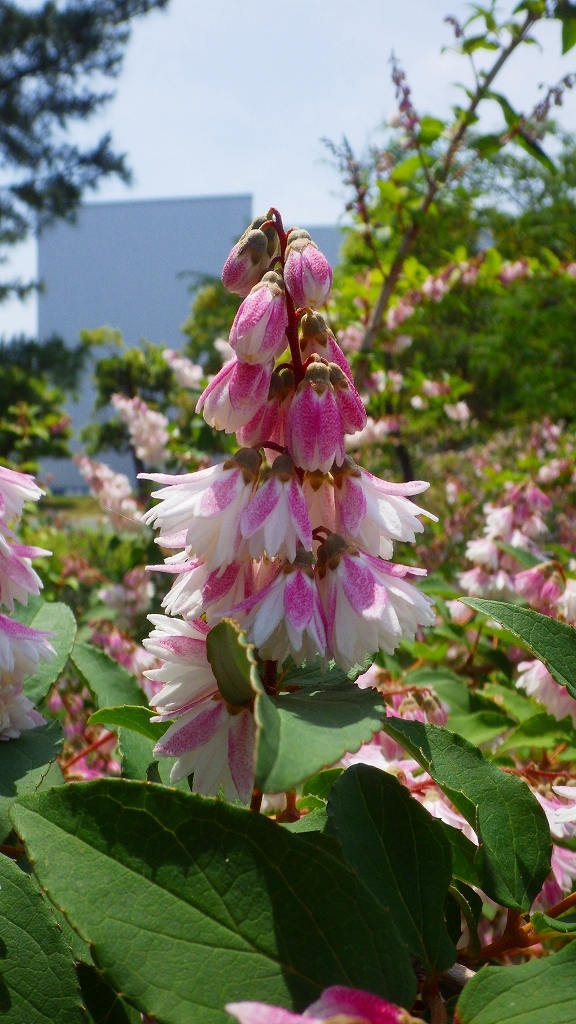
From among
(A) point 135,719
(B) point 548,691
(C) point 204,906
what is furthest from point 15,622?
(B) point 548,691

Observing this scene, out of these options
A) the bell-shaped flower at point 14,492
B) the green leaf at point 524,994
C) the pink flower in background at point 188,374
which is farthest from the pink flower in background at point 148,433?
the green leaf at point 524,994

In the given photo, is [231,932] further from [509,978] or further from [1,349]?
[1,349]

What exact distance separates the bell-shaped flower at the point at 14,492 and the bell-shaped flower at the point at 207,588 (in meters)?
0.18

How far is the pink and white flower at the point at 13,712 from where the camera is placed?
70 centimetres

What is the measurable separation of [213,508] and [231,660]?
123mm

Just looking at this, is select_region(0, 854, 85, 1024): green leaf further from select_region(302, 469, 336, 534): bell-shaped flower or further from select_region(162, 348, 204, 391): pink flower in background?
select_region(162, 348, 204, 391): pink flower in background

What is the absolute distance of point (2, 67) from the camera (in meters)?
8.71

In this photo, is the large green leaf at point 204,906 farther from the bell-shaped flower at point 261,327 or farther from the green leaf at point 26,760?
the bell-shaped flower at point 261,327

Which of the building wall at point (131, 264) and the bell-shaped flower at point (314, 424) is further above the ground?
the building wall at point (131, 264)

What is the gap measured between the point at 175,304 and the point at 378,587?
25.1 meters

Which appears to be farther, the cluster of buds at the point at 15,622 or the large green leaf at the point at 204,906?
the cluster of buds at the point at 15,622

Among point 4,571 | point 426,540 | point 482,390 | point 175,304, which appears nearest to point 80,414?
point 175,304

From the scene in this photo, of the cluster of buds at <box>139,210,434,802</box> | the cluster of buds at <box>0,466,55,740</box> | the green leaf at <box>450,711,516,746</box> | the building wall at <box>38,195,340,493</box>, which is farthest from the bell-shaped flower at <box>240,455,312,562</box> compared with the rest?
the building wall at <box>38,195,340,493</box>

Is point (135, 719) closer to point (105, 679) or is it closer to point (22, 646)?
point (22, 646)
